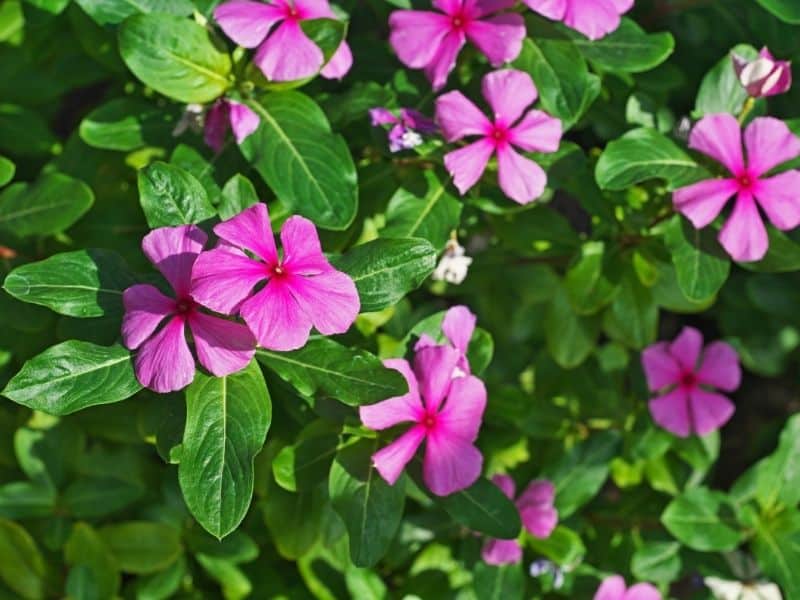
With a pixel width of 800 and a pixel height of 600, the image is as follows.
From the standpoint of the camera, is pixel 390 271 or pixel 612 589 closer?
pixel 390 271

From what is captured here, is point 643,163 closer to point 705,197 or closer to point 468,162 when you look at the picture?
point 705,197

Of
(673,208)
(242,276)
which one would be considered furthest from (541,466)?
(242,276)

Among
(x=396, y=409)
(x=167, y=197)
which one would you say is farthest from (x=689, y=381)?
(x=167, y=197)

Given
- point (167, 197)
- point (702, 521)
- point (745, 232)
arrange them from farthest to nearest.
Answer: point (702, 521) → point (745, 232) → point (167, 197)

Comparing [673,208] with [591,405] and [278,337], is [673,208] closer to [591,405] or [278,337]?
[591,405]

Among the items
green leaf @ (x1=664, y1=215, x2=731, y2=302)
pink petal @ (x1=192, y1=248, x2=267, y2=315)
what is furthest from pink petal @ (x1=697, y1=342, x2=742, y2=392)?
pink petal @ (x1=192, y1=248, x2=267, y2=315)

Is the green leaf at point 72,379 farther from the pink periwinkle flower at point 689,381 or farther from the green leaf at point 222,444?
the pink periwinkle flower at point 689,381
